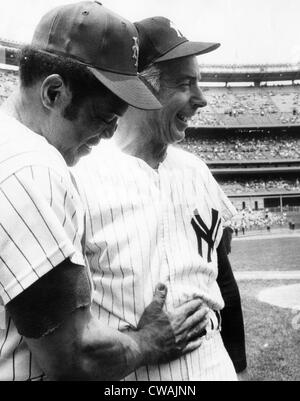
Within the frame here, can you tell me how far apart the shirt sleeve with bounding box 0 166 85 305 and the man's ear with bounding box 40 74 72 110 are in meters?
0.30

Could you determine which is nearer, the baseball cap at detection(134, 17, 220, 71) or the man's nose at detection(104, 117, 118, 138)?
the man's nose at detection(104, 117, 118, 138)

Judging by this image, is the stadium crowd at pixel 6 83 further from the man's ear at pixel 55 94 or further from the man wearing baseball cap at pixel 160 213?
the man's ear at pixel 55 94

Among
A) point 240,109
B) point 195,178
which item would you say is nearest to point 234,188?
point 240,109

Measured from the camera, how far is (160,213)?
5.56 ft

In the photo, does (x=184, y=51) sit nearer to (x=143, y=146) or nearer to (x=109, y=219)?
(x=143, y=146)

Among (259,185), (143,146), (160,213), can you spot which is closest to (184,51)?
(143,146)

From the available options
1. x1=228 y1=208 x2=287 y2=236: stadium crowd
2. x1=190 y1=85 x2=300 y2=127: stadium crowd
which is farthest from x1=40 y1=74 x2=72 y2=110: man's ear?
x1=190 y1=85 x2=300 y2=127: stadium crowd

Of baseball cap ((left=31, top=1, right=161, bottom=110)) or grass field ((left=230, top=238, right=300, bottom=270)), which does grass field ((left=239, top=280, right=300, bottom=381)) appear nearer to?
baseball cap ((left=31, top=1, right=161, bottom=110))

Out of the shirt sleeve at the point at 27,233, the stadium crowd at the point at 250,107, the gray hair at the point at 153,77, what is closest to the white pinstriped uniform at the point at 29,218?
the shirt sleeve at the point at 27,233

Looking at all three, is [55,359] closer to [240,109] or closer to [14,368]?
[14,368]

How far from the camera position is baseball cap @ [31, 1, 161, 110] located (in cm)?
118

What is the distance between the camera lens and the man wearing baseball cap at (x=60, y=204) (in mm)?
909

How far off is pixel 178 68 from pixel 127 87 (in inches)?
32.1

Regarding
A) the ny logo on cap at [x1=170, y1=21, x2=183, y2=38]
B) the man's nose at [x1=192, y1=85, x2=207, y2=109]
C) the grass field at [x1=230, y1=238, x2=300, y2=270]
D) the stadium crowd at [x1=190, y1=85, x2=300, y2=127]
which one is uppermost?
the ny logo on cap at [x1=170, y1=21, x2=183, y2=38]
